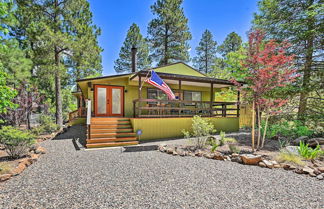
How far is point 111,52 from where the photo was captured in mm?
24266

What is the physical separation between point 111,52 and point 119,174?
2386 centimetres

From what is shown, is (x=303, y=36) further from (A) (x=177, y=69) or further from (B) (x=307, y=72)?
(A) (x=177, y=69)

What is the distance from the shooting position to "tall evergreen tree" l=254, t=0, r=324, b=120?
26.2 feet

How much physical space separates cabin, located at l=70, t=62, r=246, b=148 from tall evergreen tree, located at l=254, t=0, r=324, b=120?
3447 millimetres

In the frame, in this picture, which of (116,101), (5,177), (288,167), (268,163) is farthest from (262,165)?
(116,101)

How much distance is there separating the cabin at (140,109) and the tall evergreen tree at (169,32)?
740 cm

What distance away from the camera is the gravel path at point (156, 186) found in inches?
98.2

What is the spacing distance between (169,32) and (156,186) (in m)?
18.6

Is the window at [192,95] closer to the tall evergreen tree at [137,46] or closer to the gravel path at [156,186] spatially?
the gravel path at [156,186]

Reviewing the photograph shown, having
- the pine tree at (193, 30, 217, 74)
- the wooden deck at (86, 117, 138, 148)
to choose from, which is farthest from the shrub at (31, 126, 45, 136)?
the pine tree at (193, 30, 217, 74)

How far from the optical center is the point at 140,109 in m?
7.79

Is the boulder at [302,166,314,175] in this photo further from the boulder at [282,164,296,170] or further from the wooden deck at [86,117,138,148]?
the wooden deck at [86,117,138,148]

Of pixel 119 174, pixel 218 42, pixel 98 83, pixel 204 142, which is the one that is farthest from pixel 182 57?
pixel 119 174

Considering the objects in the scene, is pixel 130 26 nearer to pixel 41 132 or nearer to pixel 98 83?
pixel 98 83
